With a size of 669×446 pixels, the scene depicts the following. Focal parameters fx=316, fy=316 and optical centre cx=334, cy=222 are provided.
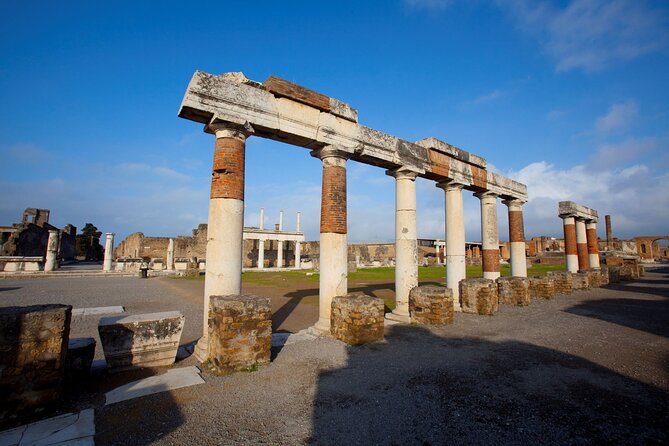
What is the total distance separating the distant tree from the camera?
167 feet

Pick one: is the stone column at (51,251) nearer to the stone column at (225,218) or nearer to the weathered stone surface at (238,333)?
the stone column at (225,218)

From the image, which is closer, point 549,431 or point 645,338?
point 549,431

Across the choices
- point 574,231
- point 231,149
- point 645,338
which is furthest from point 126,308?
point 574,231

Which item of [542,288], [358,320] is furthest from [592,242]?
[358,320]

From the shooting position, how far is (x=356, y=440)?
9.54 ft

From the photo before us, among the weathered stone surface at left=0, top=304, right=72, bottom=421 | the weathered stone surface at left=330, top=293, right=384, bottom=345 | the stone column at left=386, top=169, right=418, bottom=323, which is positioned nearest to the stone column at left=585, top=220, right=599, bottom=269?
the stone column at left=386, top=169, right=418, bottom=323

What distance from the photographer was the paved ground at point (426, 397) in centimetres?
301

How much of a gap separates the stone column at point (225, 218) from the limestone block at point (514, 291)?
9.00m

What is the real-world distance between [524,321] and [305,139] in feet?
23.4

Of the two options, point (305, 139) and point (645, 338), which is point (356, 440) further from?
point (645, 338)

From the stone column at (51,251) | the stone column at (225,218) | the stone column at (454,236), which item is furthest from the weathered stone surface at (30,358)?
the stone column at (51,251)

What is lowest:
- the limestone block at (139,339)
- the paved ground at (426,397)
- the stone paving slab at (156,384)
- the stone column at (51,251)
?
the stone paving slab at (156,384)

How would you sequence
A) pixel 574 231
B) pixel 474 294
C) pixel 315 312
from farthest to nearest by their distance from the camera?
pixel 574 231 < pixel 315 312 < pixel 474 294

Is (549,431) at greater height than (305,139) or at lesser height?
lesser
